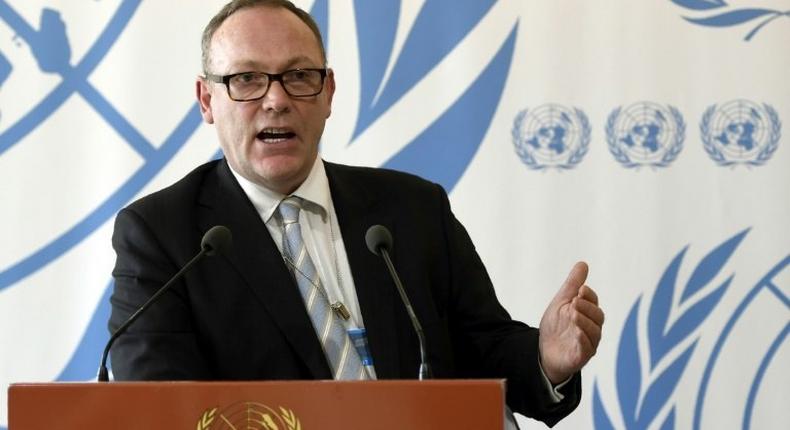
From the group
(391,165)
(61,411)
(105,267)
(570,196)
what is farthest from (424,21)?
(61,411)

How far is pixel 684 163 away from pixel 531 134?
0.50 meters

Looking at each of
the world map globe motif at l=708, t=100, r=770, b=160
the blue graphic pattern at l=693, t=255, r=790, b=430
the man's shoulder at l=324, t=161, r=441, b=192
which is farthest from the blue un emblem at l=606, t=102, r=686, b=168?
the man's shoulder at l=324, t=161, r=441, b=192

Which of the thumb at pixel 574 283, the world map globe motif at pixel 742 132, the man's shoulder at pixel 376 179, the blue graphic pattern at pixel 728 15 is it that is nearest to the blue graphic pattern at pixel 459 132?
the blue graphic pattern at pixel 728 15

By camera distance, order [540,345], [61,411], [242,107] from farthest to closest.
→ [242,107]
[540,345]
[61,411]

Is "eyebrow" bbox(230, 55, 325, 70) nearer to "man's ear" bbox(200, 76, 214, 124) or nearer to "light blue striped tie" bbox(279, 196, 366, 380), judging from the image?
"man's ear" bbox(200, 76, 214, 124)

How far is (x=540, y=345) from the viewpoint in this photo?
2334mm

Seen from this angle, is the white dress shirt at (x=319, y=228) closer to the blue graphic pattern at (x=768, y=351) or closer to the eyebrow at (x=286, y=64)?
the eyebrow at (x=286, y=64)

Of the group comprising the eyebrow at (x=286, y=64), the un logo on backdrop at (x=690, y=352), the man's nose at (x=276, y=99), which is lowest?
the un logo on backdrop at (x=690, y=352)

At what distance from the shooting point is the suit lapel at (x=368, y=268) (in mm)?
2424

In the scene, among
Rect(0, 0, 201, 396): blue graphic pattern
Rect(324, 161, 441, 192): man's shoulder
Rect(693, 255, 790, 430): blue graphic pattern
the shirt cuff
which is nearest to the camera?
the shirt cuff

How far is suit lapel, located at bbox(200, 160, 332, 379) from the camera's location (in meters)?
2.38

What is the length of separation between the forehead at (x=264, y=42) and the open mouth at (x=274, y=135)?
0.46 ft

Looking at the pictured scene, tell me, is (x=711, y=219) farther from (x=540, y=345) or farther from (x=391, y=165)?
(x=540, y=345)

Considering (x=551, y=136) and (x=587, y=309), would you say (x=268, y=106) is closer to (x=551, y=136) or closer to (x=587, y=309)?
(x=587, y=309)
